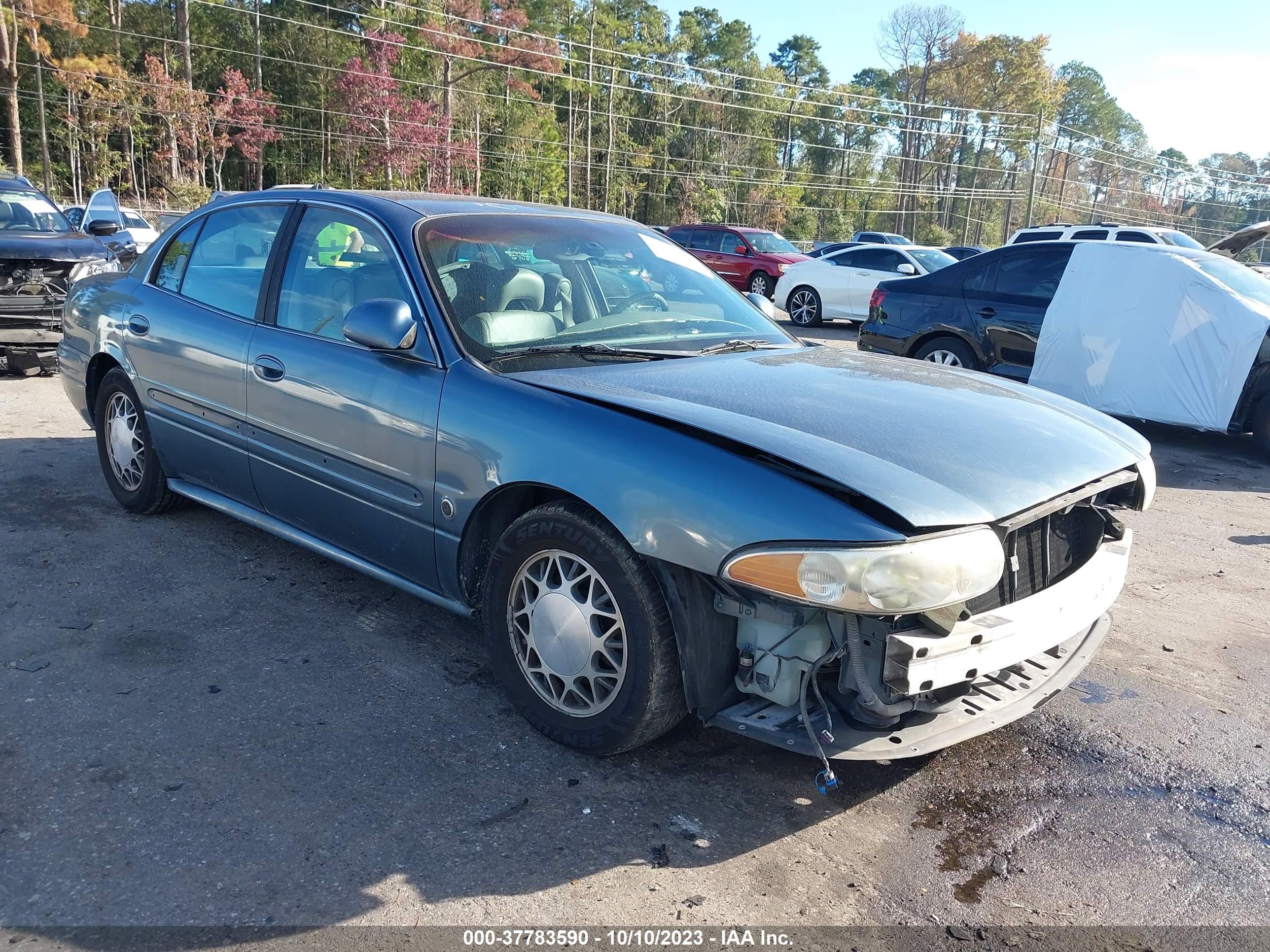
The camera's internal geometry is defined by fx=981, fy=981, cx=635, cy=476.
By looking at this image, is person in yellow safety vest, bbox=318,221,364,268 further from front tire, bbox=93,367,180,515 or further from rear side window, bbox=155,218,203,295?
front tire, bbox=93,367,180,515

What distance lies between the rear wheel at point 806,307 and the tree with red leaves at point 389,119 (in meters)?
26.0

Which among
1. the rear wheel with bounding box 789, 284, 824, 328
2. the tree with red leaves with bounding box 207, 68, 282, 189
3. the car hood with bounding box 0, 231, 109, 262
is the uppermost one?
the tree with red leaves with bounding box 207, 68, 282, 189

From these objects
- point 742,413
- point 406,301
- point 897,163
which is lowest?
point 742,413

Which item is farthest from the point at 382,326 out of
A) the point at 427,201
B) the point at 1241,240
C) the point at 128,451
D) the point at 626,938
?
the point at 1241,240

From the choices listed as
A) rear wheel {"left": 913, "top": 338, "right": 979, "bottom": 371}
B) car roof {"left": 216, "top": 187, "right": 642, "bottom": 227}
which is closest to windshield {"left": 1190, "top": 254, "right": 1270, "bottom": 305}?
rear wheel {"left": 913, "top": 338, "right": 979, "bottom": 371}

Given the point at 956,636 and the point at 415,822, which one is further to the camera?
the point at 415,822

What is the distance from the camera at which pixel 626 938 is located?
2258mm

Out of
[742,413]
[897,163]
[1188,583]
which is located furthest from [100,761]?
[897,163]

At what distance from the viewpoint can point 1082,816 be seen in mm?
2822

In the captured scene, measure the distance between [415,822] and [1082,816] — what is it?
6.20 feet

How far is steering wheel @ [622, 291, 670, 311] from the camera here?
3.85 m

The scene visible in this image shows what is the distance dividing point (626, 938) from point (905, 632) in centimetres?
99

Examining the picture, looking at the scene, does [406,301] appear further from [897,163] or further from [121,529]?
[897,163]

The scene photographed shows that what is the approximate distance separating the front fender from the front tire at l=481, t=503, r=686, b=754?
11 cm
